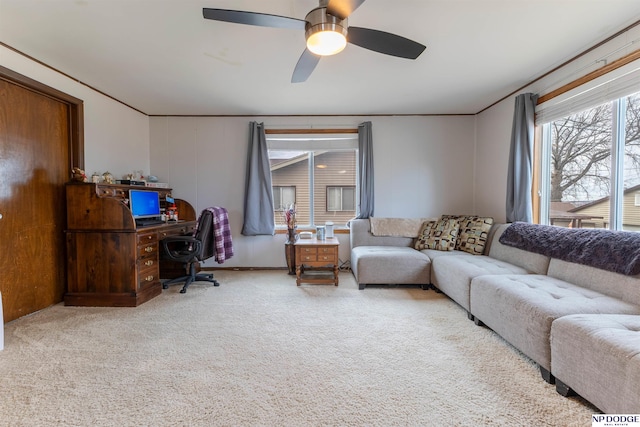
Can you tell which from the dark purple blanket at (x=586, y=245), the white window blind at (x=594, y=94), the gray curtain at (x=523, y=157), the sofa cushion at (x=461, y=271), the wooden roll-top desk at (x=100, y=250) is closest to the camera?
the dark purple blanket at (x=586, y=245)

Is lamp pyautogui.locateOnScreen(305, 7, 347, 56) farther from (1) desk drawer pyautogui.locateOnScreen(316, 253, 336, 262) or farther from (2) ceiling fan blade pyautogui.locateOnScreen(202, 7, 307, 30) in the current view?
(1) desk drawer pyautogui.locateOnScreen(316, 253, 336, 262)

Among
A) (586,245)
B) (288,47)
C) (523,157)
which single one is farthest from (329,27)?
(523,157)

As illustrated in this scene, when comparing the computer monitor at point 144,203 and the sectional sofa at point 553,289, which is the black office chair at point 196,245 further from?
the sectional sofa at point 553,289

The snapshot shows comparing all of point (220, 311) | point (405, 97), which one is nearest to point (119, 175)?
point (220, 311)

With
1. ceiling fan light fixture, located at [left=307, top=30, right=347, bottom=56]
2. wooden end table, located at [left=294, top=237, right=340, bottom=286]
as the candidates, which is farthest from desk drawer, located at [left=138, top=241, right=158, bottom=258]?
ceiling fan light fixture, located at [left=307, top=30, right=347, bottom=56]

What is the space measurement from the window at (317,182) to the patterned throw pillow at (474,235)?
1594 mm

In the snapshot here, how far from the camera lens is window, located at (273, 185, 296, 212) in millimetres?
4473

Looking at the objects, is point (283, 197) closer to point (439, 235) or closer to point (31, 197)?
point (439, 235)

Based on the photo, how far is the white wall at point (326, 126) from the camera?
4230 millimetres

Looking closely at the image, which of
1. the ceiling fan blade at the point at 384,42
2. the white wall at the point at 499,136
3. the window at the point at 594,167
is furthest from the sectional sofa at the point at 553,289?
the ceiling fan blade at the point at 384,42

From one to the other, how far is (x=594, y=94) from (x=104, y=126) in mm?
5105

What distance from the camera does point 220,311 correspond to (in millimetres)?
2707

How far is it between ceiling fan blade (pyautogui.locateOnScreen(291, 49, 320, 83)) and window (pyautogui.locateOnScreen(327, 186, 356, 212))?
2285mm

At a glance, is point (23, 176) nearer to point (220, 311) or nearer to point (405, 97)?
point (220, 311)
